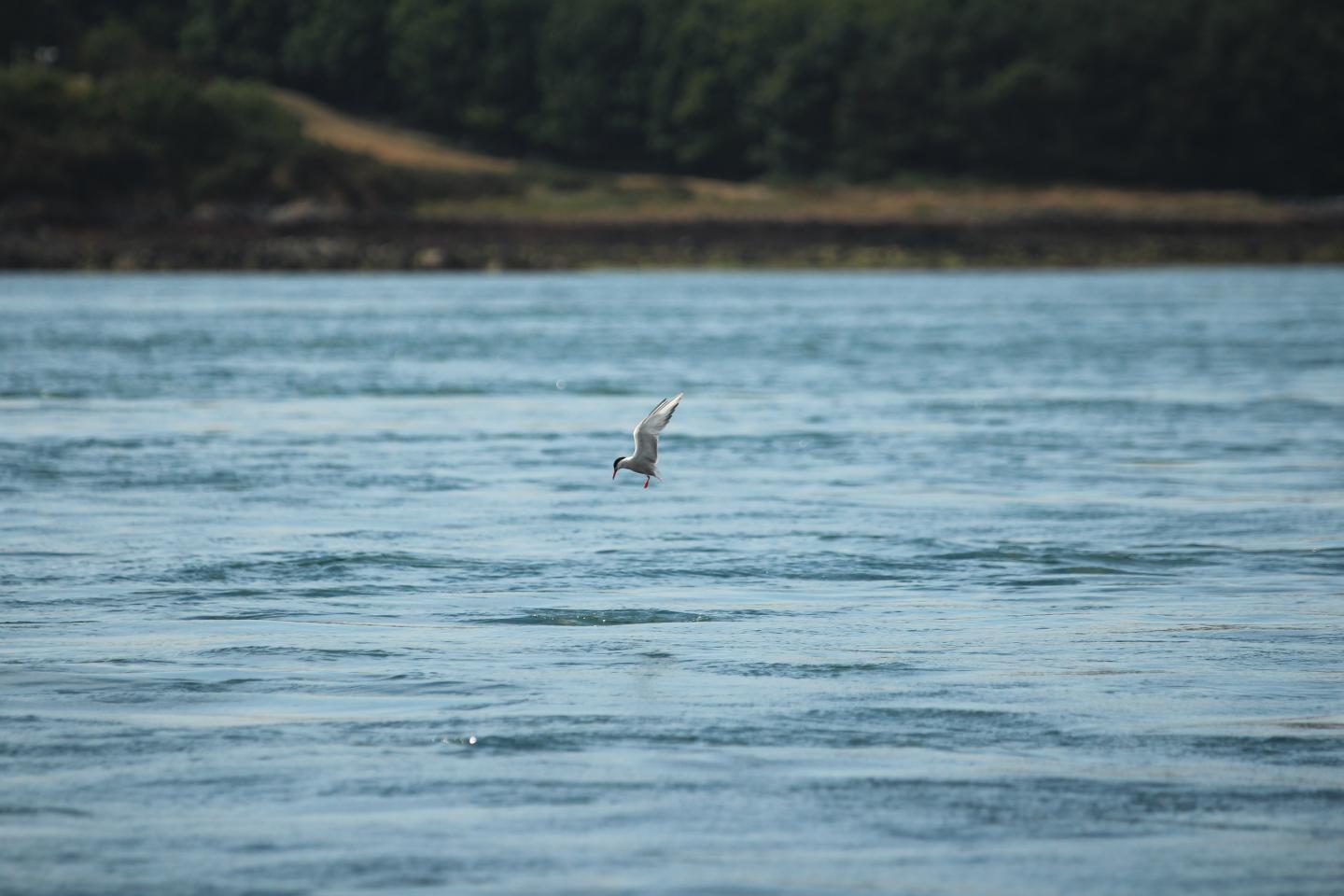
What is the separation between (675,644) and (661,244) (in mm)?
83388

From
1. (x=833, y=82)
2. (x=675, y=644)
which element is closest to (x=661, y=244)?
(x=833, y=82)

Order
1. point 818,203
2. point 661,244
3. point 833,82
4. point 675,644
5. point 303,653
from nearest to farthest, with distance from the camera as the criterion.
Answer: point 303,653
point 675,644
point 661,244
point 818,203
point 833,82

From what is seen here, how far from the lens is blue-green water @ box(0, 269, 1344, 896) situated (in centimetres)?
872

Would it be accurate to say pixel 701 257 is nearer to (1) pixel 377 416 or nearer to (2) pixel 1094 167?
(2) pixel 1094 167

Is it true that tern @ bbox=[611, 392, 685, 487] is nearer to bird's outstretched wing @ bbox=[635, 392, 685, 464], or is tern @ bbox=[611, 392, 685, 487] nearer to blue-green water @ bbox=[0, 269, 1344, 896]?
bird's outstretched wing @ bbox=[635, 392, 685, 464]

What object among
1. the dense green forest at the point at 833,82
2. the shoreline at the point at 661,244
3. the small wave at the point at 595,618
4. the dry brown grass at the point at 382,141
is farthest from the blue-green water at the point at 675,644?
the dry brown grass at the point at 382,141

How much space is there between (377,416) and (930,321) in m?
26.8

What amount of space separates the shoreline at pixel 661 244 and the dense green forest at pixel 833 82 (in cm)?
1326

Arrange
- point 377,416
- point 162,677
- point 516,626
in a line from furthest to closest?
1. point 377,416
2. point 516,626
3. point 162,677

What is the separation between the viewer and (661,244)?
9538 centimetres

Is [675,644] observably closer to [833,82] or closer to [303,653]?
[303,653]

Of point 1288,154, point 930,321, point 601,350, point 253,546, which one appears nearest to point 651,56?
point 1288,154

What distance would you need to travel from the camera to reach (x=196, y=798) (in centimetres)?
934

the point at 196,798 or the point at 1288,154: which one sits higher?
the point at 1288,154
